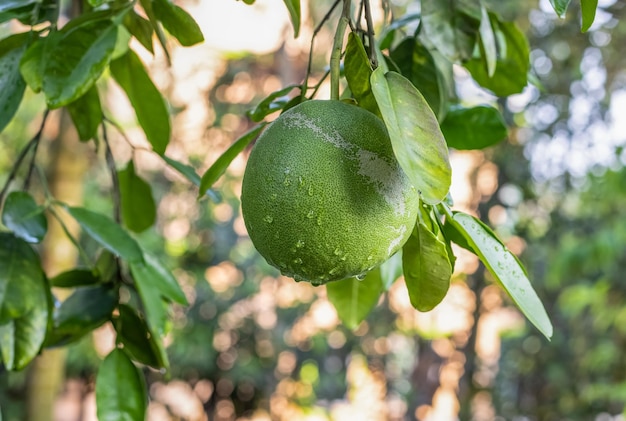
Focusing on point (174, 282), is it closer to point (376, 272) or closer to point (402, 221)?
point (376, 272)

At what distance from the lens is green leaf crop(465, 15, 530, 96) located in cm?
69

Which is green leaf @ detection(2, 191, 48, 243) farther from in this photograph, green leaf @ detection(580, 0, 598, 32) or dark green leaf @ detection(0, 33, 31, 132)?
green leaf @ detection(580, 0, 598, 32)

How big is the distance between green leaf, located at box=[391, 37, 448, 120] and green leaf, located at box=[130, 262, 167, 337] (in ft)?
1.05

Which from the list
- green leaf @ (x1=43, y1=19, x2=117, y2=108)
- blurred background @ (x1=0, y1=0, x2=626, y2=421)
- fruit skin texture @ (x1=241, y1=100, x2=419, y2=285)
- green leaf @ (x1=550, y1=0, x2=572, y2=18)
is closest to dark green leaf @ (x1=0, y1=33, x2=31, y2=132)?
green leaf @ (x1=43, y1=19, x2=117, y2=108)

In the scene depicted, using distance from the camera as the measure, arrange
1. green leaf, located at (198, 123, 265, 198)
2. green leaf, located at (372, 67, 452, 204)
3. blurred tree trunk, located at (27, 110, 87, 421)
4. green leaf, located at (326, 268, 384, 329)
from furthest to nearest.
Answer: blurred tree trunk, located at (27, 110, 87, 421), green leaf, located at (326, 268, 384, 329), green leaf, located at (198, 123, 265, 198), green leaf, located at (372, 67, 452, 204)

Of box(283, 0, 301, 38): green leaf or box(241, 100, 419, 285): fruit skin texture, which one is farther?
box(283, 0, 301, 38): green leaf

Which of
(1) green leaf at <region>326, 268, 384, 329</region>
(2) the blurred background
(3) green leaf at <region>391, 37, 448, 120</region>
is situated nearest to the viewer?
(3) green leaf at <region>391, 37, 448, 120</region>

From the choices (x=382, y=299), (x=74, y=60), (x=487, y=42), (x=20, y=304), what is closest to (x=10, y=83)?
(x=74, y=60)

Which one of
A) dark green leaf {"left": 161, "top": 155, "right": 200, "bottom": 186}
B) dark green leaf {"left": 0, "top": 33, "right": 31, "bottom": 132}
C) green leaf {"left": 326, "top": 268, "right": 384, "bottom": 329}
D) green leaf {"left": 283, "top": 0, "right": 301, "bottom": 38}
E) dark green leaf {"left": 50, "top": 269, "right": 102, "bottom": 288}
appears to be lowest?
dark green leaf {"left": 50, "top": 269, "right": 102, "bottom": 288}

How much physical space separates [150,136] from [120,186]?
0.51ft

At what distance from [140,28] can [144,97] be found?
0.09 metres

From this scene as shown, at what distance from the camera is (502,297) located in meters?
3.73

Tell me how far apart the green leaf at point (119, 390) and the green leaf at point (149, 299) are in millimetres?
50

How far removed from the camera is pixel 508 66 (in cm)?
69
